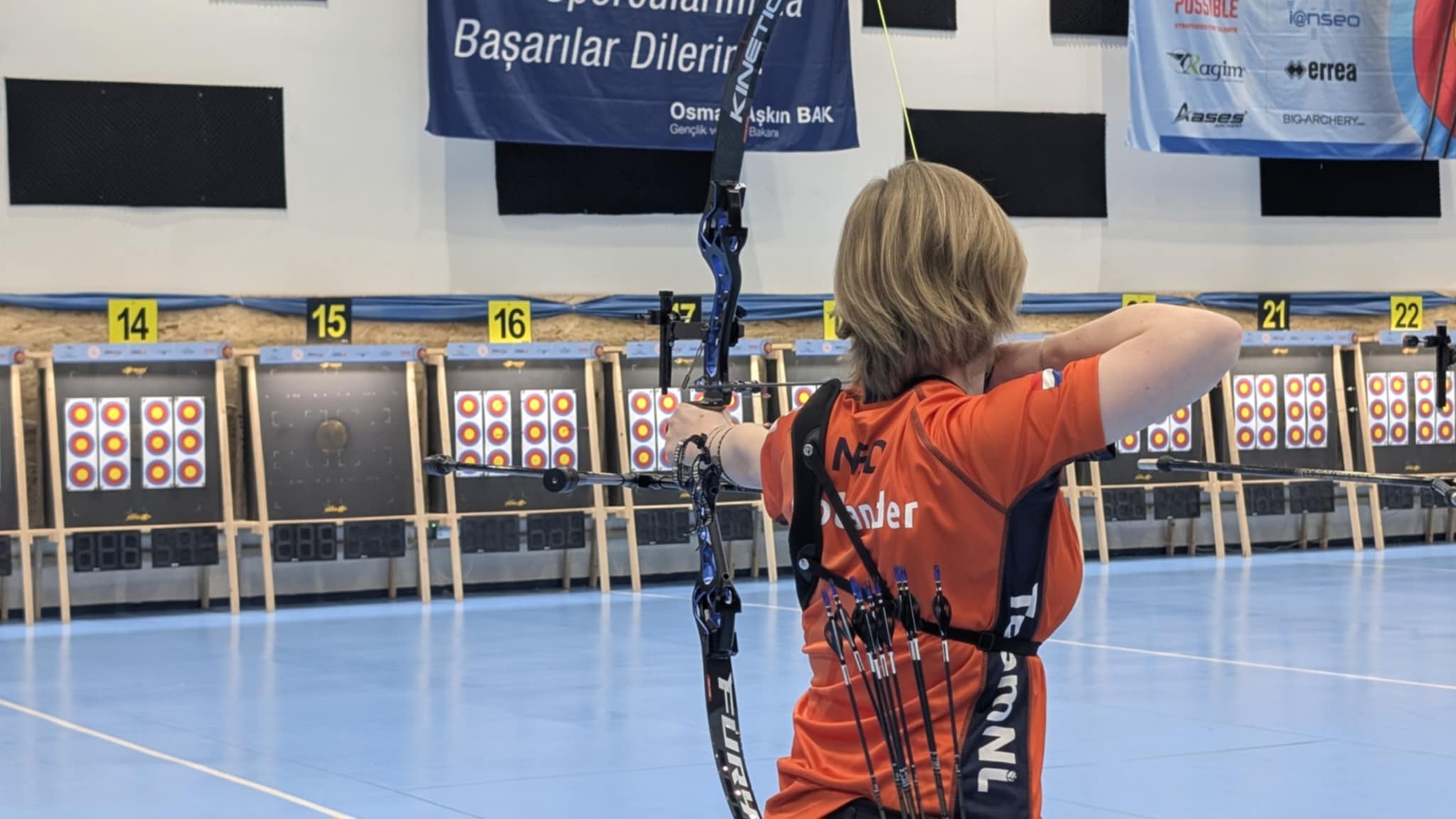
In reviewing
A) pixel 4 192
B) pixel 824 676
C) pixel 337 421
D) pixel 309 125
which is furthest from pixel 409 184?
pixel 824 676

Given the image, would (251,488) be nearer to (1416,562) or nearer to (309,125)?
(309,125)

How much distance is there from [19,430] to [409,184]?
2.47 meters

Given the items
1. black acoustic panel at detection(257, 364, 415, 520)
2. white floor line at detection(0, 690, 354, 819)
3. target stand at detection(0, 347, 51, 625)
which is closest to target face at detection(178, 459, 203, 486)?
black acoustic panel at detection(257, 364, 415, 520)

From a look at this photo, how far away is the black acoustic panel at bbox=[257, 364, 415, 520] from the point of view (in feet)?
31.4

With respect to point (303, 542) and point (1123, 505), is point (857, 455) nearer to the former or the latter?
point (303, 542)

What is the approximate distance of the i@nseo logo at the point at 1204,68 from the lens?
36.3ft

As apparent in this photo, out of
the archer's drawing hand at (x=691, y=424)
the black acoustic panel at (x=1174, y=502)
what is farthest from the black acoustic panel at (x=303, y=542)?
the archer's drawing hand at (x=691, y=424)

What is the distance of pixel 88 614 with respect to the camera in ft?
31.0

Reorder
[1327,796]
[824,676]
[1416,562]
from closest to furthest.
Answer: [824,676] < [1327,796] < [1416,562]

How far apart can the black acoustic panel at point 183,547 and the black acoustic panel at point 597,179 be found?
2.48 m

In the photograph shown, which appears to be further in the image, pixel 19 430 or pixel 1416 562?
pixel 1416 562

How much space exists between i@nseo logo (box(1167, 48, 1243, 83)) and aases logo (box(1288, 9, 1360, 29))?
54 centimetres

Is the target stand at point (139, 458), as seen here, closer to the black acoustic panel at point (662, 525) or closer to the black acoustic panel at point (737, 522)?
the black acoustic panel at point (662, 525)

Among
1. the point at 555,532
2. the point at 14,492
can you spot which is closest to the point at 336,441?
the point at 555,532
